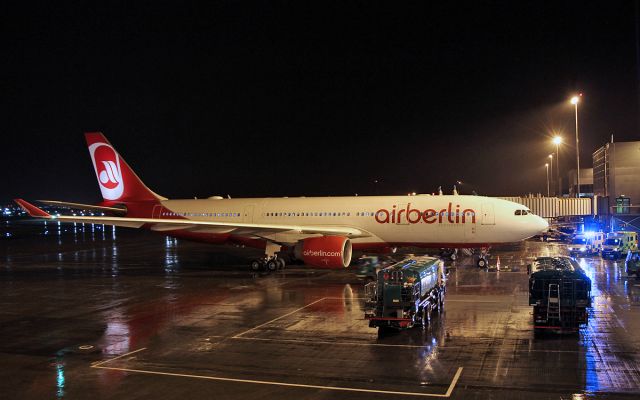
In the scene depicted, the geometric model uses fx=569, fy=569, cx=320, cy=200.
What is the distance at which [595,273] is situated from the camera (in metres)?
28.7

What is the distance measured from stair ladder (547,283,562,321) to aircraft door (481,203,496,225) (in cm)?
1361

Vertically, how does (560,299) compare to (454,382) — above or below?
above

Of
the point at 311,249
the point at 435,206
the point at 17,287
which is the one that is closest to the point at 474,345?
the point at 311,249

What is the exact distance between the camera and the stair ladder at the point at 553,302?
51.7 feet

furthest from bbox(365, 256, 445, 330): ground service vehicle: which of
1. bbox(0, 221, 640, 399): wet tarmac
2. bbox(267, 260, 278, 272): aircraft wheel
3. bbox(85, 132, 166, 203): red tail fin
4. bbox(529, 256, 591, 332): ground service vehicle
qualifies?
bbox(85, 132, 166, 203): red tail fin

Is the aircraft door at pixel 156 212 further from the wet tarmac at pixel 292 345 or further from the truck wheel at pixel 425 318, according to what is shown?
the truck wheel at pixel 425 318

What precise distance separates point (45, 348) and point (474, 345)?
36.4 feet

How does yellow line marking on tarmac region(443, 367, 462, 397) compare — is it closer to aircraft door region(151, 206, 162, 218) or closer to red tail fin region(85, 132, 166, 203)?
aircraft door region(151, 206, 162, 218)

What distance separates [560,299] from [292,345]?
24.8 ft

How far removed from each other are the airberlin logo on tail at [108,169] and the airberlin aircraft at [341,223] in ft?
8.24

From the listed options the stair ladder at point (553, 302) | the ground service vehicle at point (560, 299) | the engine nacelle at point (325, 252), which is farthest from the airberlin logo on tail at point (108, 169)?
the stair ladder at point (553, 302)

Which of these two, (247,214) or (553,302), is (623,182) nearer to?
(247,214)

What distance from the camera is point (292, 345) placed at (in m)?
14.7

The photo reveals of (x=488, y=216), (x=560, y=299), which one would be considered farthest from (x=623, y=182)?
(x=560, y=299)
